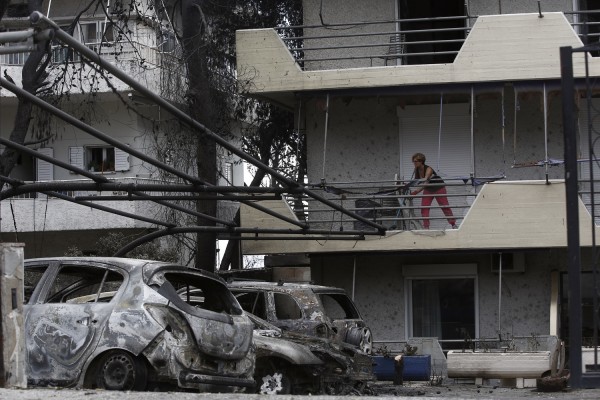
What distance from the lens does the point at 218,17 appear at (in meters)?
31.2

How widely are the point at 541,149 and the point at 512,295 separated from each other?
3134 mm

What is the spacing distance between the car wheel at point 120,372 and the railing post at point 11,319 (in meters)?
2.09

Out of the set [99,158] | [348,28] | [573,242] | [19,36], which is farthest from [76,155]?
[573,242]

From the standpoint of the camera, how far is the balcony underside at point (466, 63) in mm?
24062

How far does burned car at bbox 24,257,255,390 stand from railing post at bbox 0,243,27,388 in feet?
7.17

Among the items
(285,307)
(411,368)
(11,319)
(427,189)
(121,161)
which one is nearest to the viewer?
(11,319)

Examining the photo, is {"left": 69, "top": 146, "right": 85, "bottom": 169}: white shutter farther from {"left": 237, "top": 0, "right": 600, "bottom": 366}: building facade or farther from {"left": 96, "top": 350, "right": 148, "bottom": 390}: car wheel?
{"left": 96, "top": 350, "right": 148, "bottom": 390}: car wheel

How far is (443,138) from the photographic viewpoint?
85.9 ft

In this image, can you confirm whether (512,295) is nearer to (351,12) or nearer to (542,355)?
(542,355)

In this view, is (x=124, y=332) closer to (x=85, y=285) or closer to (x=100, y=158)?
(x=85, y=285)

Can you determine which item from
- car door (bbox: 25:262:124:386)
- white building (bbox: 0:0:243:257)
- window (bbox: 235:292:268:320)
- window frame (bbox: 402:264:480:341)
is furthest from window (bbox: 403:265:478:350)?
car door (bbox: 25:262:124:386)

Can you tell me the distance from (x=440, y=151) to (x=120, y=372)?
579 inches

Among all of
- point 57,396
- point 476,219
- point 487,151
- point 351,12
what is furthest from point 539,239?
point 57,396

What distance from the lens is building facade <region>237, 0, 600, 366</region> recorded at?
24125mm
